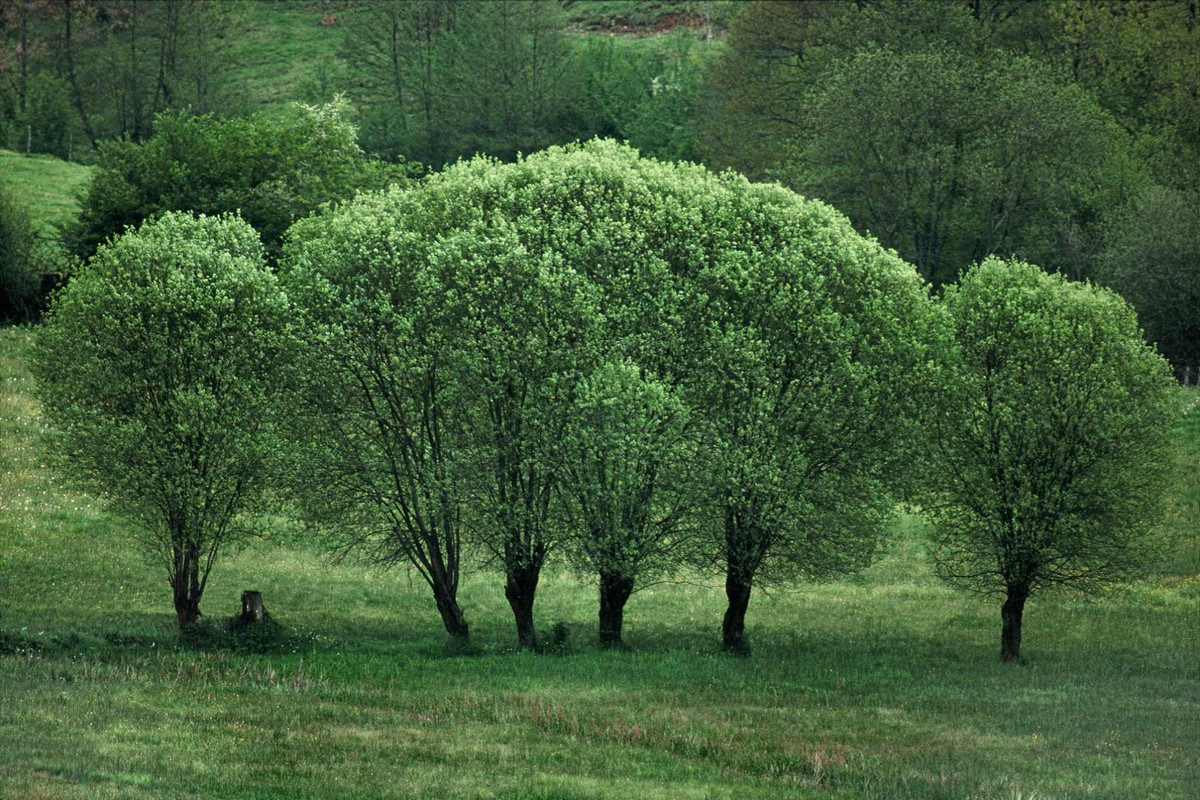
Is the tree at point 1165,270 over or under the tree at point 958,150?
under

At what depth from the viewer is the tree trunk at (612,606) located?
3644cm

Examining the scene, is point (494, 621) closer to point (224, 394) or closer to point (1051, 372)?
point (224, 394)

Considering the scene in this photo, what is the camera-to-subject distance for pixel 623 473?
3325cm

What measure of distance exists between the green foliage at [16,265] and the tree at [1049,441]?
53.8 m

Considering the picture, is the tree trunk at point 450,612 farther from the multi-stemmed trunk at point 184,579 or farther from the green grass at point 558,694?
the multi-stemmed trunk at point 184,579

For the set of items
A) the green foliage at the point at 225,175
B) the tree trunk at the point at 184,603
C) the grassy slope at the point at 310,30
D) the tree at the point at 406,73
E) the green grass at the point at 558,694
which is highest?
the grassy slope at the point at 310,30

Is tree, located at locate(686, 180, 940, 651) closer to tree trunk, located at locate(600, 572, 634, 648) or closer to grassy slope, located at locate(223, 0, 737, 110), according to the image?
tree trunk, located at locate(600, 572, 634, 648)

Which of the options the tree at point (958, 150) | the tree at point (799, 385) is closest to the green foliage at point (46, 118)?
the tree at point (958, 150)

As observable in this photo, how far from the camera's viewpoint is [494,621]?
41812mm

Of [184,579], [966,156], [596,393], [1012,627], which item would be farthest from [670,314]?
[966,156]

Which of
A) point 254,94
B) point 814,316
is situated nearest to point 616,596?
point 814,316

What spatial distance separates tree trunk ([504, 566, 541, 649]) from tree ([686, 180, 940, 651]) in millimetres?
5231

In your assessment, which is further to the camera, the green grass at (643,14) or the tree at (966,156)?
the green grass at (643,14)

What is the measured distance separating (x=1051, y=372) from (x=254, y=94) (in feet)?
375
